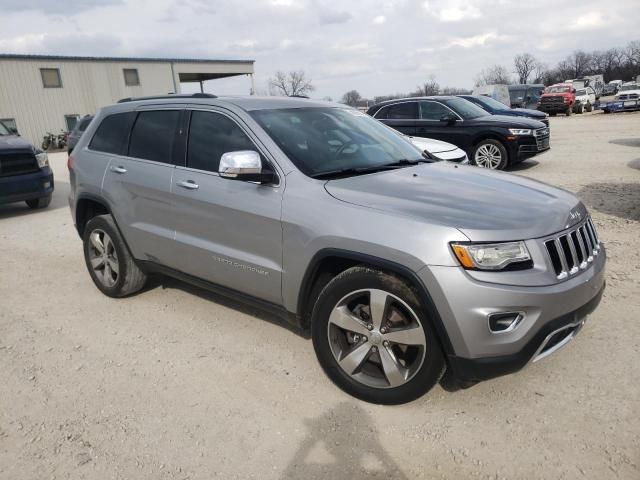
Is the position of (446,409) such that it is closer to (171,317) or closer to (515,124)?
(171,317)

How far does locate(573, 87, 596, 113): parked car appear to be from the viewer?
37.7 m

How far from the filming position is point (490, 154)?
10.8 metres

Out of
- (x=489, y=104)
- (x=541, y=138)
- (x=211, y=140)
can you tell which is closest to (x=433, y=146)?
(x=541, y=138)

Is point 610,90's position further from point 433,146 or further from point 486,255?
point 486,255

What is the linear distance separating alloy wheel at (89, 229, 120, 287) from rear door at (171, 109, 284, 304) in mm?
1036

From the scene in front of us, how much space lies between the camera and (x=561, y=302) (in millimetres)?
2518

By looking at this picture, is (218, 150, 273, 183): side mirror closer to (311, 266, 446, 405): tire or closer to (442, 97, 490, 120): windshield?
(311, 266, 446, 405): tire

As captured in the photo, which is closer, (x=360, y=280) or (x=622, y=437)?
(x=622, y=437)

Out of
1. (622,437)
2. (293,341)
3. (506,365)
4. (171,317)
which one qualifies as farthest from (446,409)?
(171,317)

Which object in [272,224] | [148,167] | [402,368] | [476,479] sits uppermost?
[148,167]

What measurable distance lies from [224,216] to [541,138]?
952 centimetres

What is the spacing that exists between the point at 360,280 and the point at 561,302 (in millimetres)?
1031

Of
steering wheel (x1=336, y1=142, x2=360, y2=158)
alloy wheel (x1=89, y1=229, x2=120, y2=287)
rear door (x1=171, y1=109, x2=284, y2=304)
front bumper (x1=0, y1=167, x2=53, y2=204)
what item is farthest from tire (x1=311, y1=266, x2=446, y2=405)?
front bumper (x1=0, y1=167, x2=53, y2=204)

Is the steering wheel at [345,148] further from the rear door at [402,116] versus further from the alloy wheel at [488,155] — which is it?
the rear door at [402,116]
